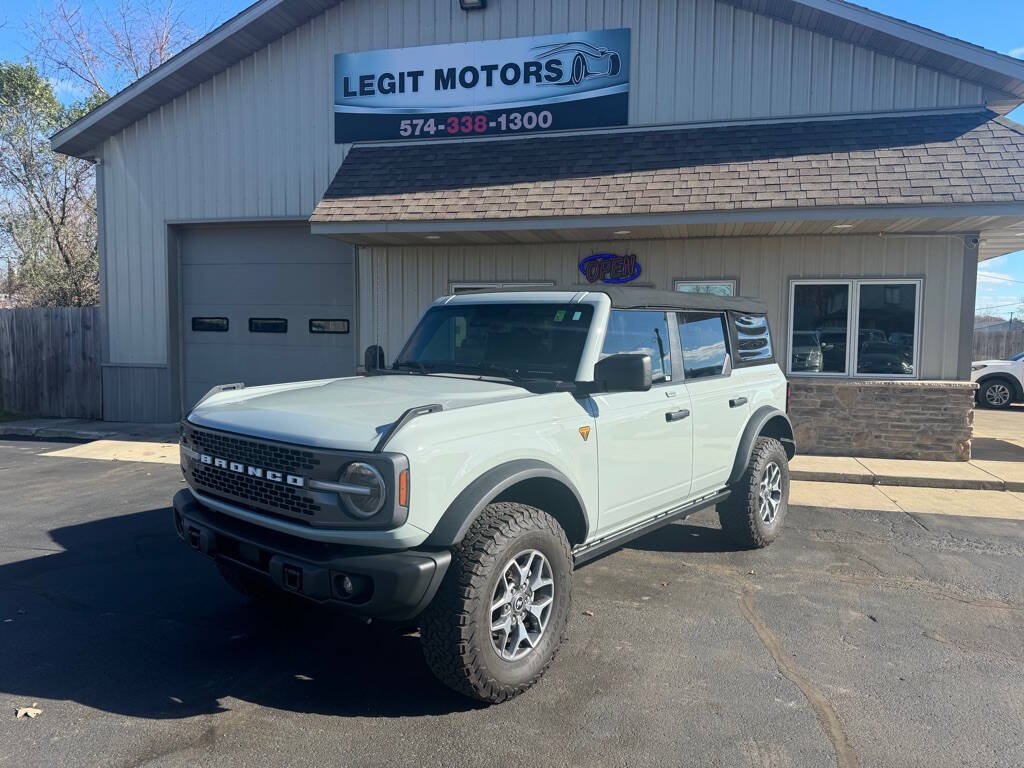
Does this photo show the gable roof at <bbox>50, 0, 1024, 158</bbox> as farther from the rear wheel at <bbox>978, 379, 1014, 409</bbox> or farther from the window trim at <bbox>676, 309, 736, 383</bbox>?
the rear wheel at <bbox>978, 379, 1014, 409</bbox>

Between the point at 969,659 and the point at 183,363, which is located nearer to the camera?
the point at 969,659

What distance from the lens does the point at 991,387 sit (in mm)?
16281

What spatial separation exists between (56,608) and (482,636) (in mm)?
3064

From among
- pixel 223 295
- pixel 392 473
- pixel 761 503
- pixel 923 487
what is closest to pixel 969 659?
pixel 761 503

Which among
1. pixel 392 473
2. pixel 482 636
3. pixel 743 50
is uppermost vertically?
pixel 743 50

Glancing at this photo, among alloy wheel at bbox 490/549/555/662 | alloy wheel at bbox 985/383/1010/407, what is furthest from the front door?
alloy wheel at bbox 985/383/1010/407

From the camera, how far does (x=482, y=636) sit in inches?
131

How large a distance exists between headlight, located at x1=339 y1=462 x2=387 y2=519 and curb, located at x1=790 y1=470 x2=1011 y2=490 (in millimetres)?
7112

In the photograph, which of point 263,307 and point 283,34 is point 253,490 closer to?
point 263,307

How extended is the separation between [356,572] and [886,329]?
930cm

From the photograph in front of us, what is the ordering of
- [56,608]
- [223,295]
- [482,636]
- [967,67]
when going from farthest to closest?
[223,295] < [967,67] < [56,608] < [482,636]

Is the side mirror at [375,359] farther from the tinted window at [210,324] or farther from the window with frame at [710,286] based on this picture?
the tinted window at [210,324]

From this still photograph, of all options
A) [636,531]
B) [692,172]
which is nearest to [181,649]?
[636,531]

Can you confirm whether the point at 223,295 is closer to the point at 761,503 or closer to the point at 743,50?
the point at 743,50
